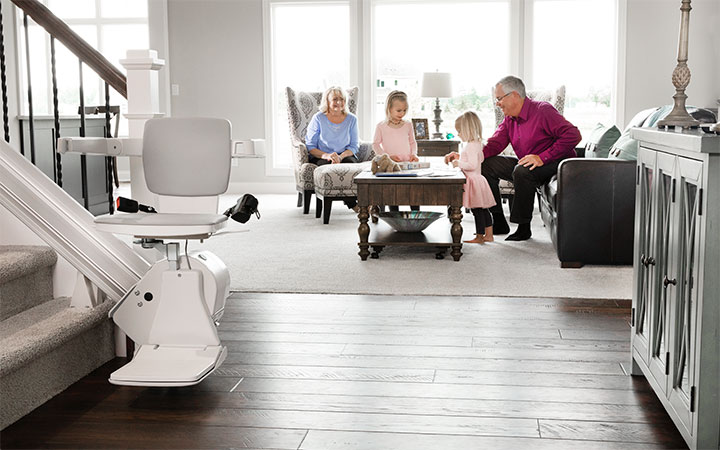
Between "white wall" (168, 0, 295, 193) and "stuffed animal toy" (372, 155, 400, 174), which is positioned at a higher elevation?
"white wall" (168, 0, 295, 193)

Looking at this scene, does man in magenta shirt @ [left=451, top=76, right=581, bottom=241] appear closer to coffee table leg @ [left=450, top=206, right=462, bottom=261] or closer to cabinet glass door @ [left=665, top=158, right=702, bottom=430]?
coffee table leg @ [left=450, top=206, right=462, bottom=261]

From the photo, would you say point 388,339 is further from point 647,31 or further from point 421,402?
point 647,31

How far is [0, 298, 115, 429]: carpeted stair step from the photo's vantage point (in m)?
2.28

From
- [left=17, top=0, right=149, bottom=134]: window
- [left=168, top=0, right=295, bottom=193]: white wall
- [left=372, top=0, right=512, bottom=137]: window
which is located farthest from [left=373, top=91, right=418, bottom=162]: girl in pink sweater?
[left=17, top=0, right=149, bottom=134]: window

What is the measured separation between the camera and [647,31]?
307 inches

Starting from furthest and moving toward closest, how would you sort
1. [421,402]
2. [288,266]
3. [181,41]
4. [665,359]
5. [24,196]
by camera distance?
[181,41] < [288,266] < [24,196] < [421,402] < [665,359]

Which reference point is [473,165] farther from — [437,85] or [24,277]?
[24,277]

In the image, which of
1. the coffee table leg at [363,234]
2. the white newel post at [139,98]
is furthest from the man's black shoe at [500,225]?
the white newel post at [139,98]

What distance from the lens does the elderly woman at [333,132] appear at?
6.73 metres

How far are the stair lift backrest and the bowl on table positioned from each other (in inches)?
93.0

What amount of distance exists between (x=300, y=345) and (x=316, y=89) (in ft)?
18.8

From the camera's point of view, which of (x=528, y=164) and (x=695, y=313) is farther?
(x=528, y=164)

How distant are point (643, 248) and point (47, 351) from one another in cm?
179

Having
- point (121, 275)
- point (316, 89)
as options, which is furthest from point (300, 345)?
point (316, 89)
